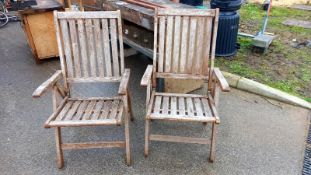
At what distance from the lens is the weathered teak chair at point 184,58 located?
253 cm

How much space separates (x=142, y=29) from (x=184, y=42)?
1.25 metres

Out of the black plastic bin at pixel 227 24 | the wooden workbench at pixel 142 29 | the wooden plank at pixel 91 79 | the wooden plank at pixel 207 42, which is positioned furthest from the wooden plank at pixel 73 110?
the black plastic bin at pixel 227 24

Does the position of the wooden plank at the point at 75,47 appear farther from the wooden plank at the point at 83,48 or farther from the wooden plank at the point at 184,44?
the wooden plank at the point at 184,44

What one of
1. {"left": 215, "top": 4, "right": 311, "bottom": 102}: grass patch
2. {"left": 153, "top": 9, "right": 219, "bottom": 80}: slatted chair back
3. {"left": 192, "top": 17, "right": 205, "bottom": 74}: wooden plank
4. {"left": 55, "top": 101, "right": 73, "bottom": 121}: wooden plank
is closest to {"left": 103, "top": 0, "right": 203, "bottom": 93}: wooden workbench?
{"left": 153, "top": 9, "right": 219, "bottom": 80}: slatted chair back

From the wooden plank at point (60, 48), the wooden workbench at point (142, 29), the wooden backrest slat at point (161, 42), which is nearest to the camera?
the wooden plank at point (60, 48)

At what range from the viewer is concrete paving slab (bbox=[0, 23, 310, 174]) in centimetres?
250

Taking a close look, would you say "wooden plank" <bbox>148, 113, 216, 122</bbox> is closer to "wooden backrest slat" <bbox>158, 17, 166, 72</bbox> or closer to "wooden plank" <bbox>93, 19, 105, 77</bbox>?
"wooden backrest slat" <bbox>158, 17, 166, 72</bbox>

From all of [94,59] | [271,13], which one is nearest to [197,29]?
[94,59]

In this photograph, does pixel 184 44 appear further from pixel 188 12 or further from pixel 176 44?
pixel 188 12

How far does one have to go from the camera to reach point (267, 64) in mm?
4340

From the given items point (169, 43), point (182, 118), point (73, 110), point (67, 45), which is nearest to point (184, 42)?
point (169, 43)

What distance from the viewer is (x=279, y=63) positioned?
4.36 m

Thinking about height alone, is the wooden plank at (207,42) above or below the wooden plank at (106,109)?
above

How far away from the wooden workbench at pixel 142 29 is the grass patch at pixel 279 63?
2.95 feet
